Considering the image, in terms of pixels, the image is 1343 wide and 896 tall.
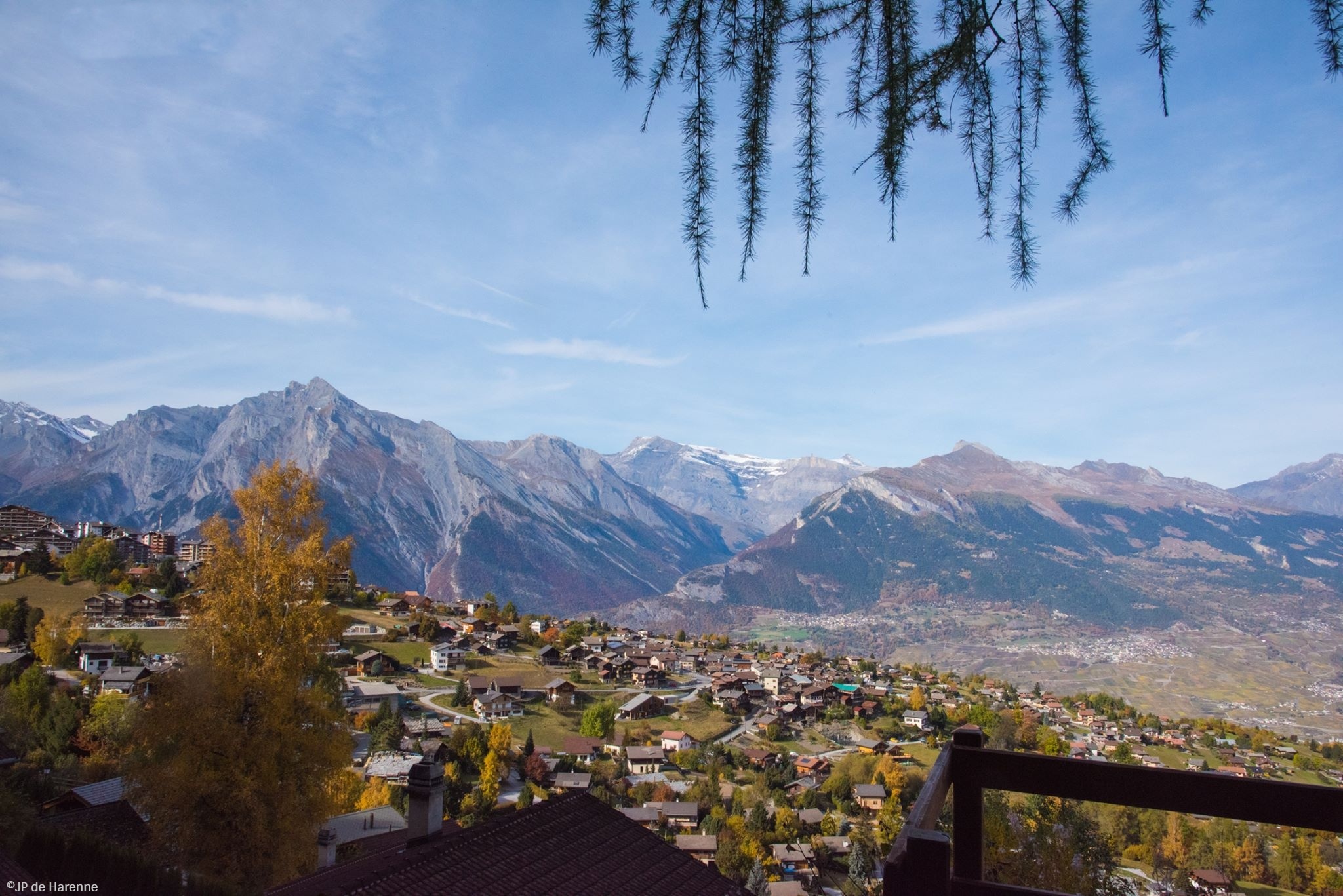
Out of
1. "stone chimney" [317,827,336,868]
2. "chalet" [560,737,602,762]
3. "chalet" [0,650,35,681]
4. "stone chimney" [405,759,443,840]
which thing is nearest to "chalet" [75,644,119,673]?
"chalet" [0,650,35,681]

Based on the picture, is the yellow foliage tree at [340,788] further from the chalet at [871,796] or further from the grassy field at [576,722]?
the grassy field at [576,722]

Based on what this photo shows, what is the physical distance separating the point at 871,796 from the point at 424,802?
22.5 metres

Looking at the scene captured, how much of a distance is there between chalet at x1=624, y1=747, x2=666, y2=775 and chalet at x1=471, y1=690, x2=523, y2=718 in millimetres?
6233

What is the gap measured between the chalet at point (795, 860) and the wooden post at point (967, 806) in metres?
20.0

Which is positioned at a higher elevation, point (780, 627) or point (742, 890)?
point (742, 890)

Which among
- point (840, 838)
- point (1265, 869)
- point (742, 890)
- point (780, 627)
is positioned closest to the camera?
point (742, 890)

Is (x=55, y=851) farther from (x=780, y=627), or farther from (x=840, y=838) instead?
(x=780, y=627)

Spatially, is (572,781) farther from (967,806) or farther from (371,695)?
(967,806)

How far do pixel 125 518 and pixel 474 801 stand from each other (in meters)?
176

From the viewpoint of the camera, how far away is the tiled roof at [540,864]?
5125 millimetres

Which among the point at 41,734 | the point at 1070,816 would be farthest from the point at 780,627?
the point at 1070,816

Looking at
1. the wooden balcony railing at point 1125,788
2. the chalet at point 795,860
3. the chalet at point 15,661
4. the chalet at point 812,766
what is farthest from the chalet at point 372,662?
the wooden balcony railing at point 1125,788

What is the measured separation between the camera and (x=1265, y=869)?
16.5 metres

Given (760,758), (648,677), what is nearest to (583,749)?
(760,758)
